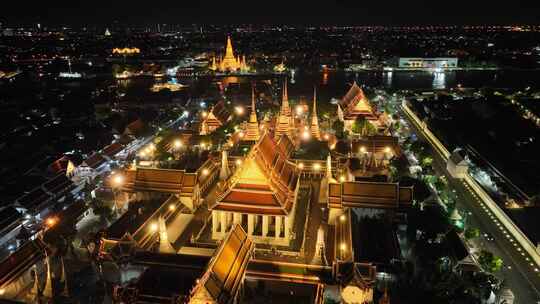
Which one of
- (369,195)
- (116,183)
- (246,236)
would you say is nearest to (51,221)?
(116,183)

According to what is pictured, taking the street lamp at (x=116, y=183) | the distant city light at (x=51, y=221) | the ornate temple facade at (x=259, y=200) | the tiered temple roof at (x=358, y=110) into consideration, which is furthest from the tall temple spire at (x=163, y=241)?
the tiered temple roof at (x=358, y=110)

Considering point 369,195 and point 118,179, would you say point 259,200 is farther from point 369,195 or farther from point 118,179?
point 118,179

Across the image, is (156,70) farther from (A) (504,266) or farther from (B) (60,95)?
(A) (504,266)

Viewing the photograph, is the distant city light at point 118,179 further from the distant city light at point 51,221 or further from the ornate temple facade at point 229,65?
the ornate temple facade at point 229,65

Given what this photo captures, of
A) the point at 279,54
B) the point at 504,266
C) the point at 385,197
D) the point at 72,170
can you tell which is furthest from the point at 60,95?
the point at 279,54

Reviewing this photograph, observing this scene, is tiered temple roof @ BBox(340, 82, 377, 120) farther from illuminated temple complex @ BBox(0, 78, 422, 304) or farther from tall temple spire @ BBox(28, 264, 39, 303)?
tall temple spire @ BBox(28, 264, 39, 303)

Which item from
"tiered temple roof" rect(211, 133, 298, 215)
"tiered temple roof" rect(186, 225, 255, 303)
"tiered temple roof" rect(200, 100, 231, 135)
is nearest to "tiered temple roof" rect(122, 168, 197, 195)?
"tiered temple roof" rect(211, 133, 298, 215)
